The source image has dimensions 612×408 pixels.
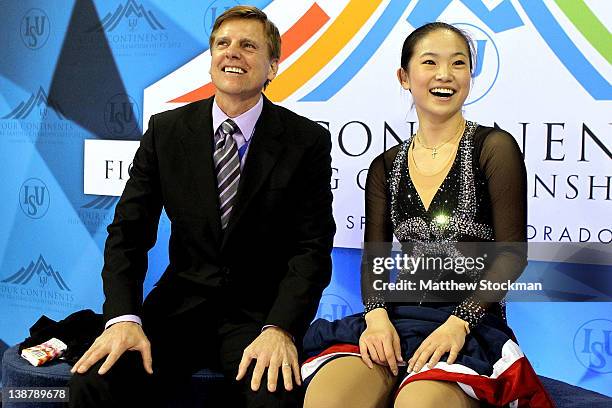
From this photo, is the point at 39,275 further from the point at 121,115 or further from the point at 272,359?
the point at 272,359

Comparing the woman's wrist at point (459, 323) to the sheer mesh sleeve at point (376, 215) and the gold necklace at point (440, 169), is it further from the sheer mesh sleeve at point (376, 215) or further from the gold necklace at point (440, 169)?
the gold necklace at point (440, 169)

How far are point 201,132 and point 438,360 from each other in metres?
1.13

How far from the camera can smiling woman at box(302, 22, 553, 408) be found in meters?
1.92

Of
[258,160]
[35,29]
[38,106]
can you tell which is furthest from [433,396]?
[35,29]

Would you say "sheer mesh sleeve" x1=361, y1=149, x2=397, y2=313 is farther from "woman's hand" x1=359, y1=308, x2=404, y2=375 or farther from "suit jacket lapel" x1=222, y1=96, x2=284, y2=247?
"suit jacket lapel" x1=222, y1=96, x2=284, y2=247

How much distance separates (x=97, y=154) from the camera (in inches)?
154

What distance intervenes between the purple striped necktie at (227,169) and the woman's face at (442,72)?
673 mm

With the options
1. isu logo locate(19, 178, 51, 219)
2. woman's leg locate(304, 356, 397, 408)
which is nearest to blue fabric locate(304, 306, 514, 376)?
woman's leg locate(304, 356, 397, 408)

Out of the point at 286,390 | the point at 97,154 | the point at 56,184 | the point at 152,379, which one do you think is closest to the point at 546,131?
the point at 286,390

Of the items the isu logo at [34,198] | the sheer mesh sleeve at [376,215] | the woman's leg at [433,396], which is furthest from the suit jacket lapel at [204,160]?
the isu logo at [34,198]

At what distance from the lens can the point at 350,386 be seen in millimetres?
1943

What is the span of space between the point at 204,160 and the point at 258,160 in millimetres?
186

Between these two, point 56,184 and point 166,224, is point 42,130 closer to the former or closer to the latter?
point 56,184

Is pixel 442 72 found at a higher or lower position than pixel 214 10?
lower
